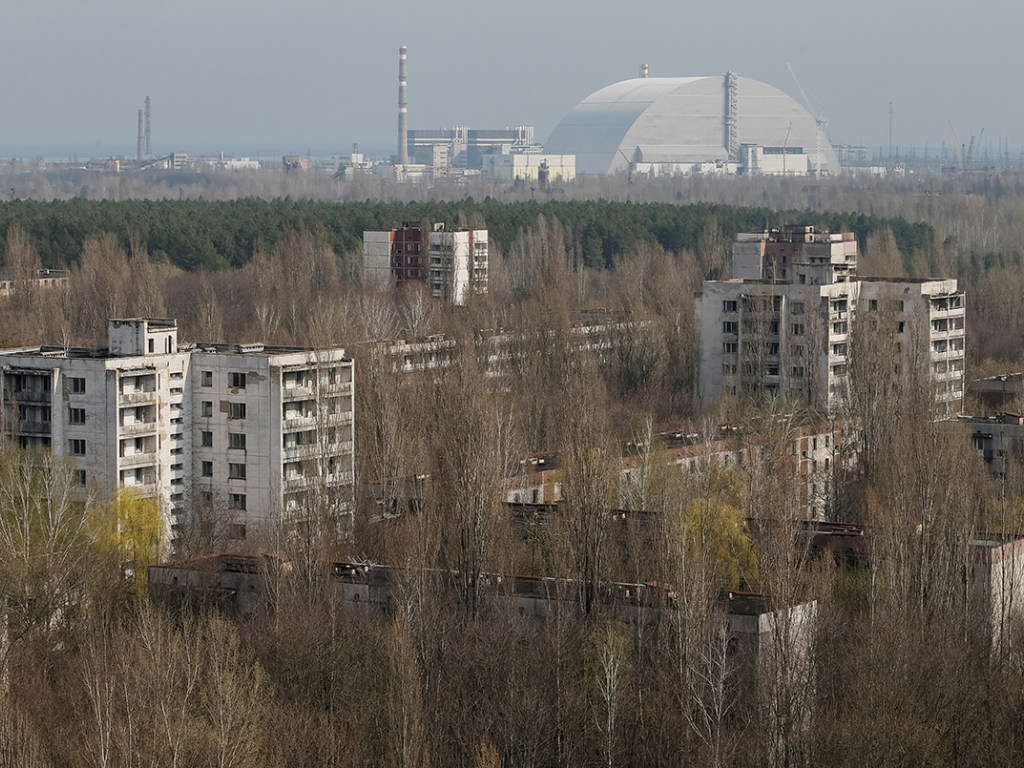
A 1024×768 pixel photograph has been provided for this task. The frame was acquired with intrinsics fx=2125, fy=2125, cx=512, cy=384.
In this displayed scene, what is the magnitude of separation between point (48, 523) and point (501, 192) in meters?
55.3

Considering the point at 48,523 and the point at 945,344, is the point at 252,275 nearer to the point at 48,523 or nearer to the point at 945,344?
the point at 945,344

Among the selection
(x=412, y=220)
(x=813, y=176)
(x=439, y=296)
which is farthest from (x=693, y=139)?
(x=439, y=296)

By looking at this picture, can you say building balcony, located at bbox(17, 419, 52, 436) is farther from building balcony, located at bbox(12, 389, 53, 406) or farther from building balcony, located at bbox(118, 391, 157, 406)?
building balcony, located at bbox(118, 391, 157, 406)

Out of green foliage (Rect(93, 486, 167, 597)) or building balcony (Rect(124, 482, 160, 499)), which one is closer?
green foliage (Rect(93, 486, 167, 597))

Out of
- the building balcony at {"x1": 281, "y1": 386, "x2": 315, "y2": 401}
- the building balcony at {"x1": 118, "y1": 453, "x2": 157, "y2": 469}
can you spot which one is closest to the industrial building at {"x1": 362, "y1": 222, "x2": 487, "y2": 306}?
the building balcony at {"x1": 281, "y1": 386, "x2": 315, "y2": 401}

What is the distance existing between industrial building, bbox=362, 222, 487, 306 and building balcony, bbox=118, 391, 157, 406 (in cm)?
1385

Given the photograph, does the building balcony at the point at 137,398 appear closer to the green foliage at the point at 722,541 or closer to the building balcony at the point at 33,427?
the building balcony at the point at 33,427

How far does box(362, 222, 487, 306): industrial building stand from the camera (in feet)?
111

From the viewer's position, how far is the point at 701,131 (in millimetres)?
89375

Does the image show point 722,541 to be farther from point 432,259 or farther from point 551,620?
point 432,259

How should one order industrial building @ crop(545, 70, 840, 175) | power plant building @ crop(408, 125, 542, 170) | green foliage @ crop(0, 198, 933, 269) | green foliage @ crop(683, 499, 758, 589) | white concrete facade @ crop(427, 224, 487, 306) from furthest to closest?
power plant building @ crop(408, 125, 542, 170) → industrial building @ crop(545, 70, 840, 175) → green foliage @ crop(0, 198, 933, 269) → white concrete facade @ crop(427, 224, 487, 306) → green foliage @ crop(683, 499, 758, 589)

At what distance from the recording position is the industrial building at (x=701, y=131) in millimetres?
88375

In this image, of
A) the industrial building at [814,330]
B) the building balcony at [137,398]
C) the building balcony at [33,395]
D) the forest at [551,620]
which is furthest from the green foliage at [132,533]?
the industrial building at [814,330]

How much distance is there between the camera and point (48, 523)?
15.5m
